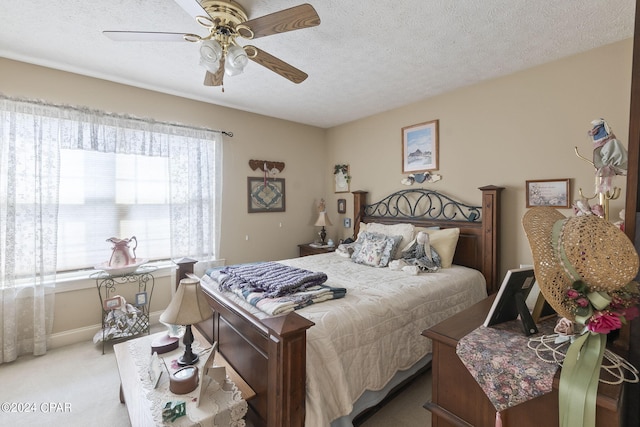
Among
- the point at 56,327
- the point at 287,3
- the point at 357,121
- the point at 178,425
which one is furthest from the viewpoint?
the point at 357,121

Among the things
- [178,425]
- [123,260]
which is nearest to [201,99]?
[123,260]

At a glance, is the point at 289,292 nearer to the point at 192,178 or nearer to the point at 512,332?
the point at 512,332

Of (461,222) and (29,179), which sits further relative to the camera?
(461,222)

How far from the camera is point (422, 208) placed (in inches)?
141

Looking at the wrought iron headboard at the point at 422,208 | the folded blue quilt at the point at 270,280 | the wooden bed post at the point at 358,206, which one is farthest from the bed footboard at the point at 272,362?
the wooden bed post at the point at 358,206

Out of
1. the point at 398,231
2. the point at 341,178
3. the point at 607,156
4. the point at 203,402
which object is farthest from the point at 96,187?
the point at 607,156

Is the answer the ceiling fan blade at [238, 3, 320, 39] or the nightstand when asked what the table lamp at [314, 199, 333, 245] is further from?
the ceiling fan blade at [238, 3, 320, 39]

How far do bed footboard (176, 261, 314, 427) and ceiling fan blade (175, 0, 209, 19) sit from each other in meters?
1.65

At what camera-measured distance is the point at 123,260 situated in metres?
2.95

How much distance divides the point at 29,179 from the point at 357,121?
3856mm

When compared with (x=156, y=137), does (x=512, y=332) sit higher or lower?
lower

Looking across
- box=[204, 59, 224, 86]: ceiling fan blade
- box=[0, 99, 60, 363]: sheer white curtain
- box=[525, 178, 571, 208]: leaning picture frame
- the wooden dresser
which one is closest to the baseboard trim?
box=[0, 99, 60, 363]: sheer white curtain

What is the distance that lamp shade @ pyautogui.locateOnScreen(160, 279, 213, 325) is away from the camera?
1.55m

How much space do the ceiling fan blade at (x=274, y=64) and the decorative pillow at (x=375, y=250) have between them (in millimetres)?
1810
